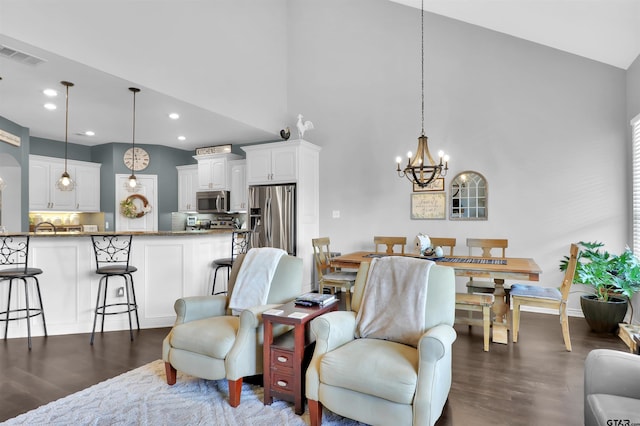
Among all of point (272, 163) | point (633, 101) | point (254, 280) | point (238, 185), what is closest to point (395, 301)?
point (254, 280)

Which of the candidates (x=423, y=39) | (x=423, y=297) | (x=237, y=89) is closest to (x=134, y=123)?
(x=237, y=89)

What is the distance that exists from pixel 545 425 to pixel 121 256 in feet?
13.5

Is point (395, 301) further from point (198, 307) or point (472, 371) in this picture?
point (198, 307)

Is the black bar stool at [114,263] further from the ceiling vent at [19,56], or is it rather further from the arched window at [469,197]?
the arched window at [469,197]

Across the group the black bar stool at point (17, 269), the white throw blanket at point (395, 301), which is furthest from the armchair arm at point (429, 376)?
the black bar stool at point (17, 269)

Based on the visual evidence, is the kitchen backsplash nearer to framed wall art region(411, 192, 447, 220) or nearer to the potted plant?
framed wall art region(411, 192, 447, 220)

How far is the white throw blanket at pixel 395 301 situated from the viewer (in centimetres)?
222

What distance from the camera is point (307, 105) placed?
616cm

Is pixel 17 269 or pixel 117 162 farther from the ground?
pixel 117 162

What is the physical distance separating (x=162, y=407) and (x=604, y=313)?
14.0 feet

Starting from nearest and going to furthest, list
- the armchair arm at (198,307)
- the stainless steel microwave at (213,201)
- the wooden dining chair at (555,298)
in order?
the armchair arm at (198,307) < the wooden dining chair at (555,298) < the stainless steel microwave at (213,201)

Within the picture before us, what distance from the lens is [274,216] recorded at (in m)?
5.72

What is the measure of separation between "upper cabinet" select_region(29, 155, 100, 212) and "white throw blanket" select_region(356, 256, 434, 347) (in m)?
6.70

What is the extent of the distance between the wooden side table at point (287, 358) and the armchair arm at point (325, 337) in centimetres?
11
